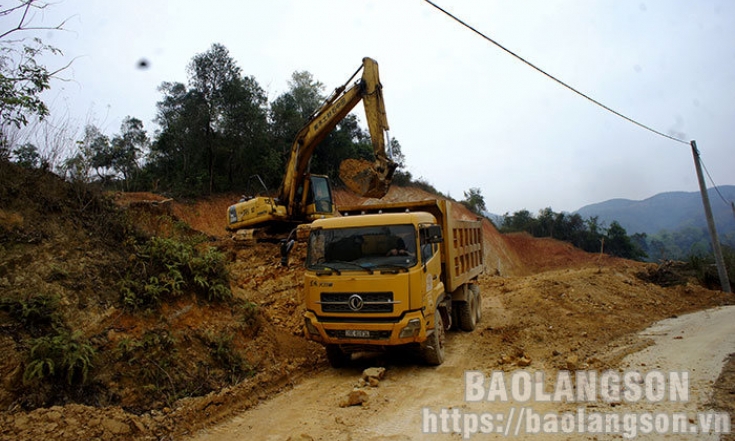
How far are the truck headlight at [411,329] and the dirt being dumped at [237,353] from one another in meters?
0.73

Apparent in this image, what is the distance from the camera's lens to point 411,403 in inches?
213

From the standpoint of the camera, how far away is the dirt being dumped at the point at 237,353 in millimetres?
4625

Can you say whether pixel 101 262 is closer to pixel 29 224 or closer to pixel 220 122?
pixel 29 224

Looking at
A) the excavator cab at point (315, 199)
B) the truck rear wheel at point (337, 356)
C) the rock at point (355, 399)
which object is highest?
the excavator cab at point (315, 199)

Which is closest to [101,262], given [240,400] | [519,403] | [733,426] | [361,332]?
[240,400]

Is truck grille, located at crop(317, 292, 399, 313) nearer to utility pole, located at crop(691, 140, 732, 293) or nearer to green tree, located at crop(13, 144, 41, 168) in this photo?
green tree, located at crop(13, 144, 41, 168)

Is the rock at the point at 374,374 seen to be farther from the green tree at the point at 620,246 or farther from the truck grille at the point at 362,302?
the green tree at the point at 620,246

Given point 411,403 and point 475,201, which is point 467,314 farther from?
point 475,201

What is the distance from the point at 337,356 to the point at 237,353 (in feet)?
5.23

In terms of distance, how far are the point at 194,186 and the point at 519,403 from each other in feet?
71.3

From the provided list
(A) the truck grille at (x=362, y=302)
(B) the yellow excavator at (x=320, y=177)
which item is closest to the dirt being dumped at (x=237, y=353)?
(A) the truck grille at (x=362, y=302)

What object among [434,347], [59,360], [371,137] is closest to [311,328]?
[434,347]

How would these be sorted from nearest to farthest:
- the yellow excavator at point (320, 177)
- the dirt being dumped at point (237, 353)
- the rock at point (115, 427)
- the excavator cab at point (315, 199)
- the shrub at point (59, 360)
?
the rock at point (115, 427) < the shrub at point (59, 360) < the dirt being dumped at point (237, 353) < the yellow excavator at point (320, 177) < the excavator cab at point (315, 199)

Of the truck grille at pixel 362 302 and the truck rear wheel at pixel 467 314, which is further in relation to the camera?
the truck rear wheel at pixel 467 314
